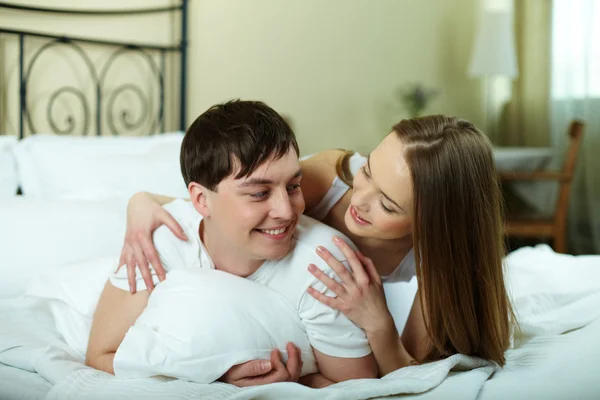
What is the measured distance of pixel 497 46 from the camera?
4.11 metres

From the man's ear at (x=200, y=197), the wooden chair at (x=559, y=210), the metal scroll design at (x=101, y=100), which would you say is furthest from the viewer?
the wooden chair at (x=559, y=210)

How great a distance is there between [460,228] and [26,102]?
1.79 m

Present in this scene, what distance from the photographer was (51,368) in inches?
47.3

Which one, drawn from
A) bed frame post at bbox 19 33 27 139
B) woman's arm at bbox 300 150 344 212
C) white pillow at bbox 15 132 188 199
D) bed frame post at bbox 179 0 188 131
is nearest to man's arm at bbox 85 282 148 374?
woman's arm at bbox 300 150 344 212

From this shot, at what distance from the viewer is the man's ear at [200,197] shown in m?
1.26

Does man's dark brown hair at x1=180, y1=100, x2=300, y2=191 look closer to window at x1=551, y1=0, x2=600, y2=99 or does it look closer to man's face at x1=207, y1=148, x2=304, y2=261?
man's face at x1=207, y1=148, x2=304, y2=261

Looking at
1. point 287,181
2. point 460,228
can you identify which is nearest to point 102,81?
point 287,181

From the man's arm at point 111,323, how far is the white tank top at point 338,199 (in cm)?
46

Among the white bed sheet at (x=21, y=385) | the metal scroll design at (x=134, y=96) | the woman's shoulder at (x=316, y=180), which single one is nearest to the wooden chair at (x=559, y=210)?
the metal scroll design at (x=134, y=96)

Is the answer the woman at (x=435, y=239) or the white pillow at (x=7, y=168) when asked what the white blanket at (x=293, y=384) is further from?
the white pillow at (x=7, y=168)

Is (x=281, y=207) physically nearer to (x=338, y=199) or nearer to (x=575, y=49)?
(x=338, y=199)

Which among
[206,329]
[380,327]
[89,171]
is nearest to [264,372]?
[206,329]

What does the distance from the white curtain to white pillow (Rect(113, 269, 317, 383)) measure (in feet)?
11.0

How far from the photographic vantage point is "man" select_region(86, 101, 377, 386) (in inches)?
46.8
